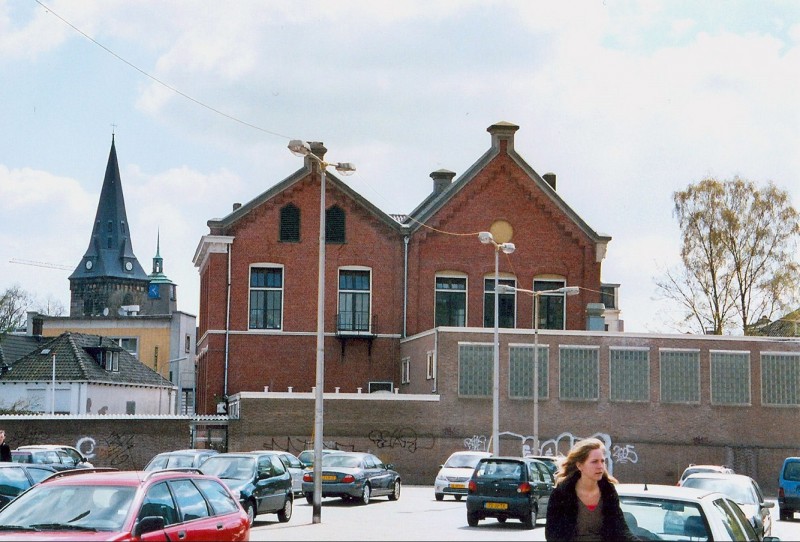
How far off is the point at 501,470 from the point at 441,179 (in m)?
39.2

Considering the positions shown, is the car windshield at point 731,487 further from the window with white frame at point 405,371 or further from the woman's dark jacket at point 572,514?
the window with white frame at point 405,371

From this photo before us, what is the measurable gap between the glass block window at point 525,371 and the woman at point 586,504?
41.8 m

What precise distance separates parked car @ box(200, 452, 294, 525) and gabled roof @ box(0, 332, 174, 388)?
40637 millimetres

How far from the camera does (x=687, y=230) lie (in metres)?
64.0

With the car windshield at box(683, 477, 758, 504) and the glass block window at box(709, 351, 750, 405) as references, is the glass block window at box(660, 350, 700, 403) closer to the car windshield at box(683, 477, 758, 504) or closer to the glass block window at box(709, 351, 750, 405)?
the glass block window at box(709, 351, 750, 405)

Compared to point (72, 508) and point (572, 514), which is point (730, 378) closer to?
point (72, 508)

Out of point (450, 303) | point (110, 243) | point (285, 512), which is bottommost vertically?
point (285, 512)

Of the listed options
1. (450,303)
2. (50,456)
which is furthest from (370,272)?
(50,456)

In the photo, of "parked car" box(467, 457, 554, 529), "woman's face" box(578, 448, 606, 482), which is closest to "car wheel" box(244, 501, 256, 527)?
"parked car" box(467, 457, 554, 529)

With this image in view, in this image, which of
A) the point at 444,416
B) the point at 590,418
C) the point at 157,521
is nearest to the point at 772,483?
the point at 590,418

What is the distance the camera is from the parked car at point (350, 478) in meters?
32.0

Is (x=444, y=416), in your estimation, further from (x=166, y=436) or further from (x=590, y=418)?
(x=166, y=436)

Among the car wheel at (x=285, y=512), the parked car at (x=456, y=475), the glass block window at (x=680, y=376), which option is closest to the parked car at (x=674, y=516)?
the car wheel at (x=285, y=512)

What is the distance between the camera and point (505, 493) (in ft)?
86.3
